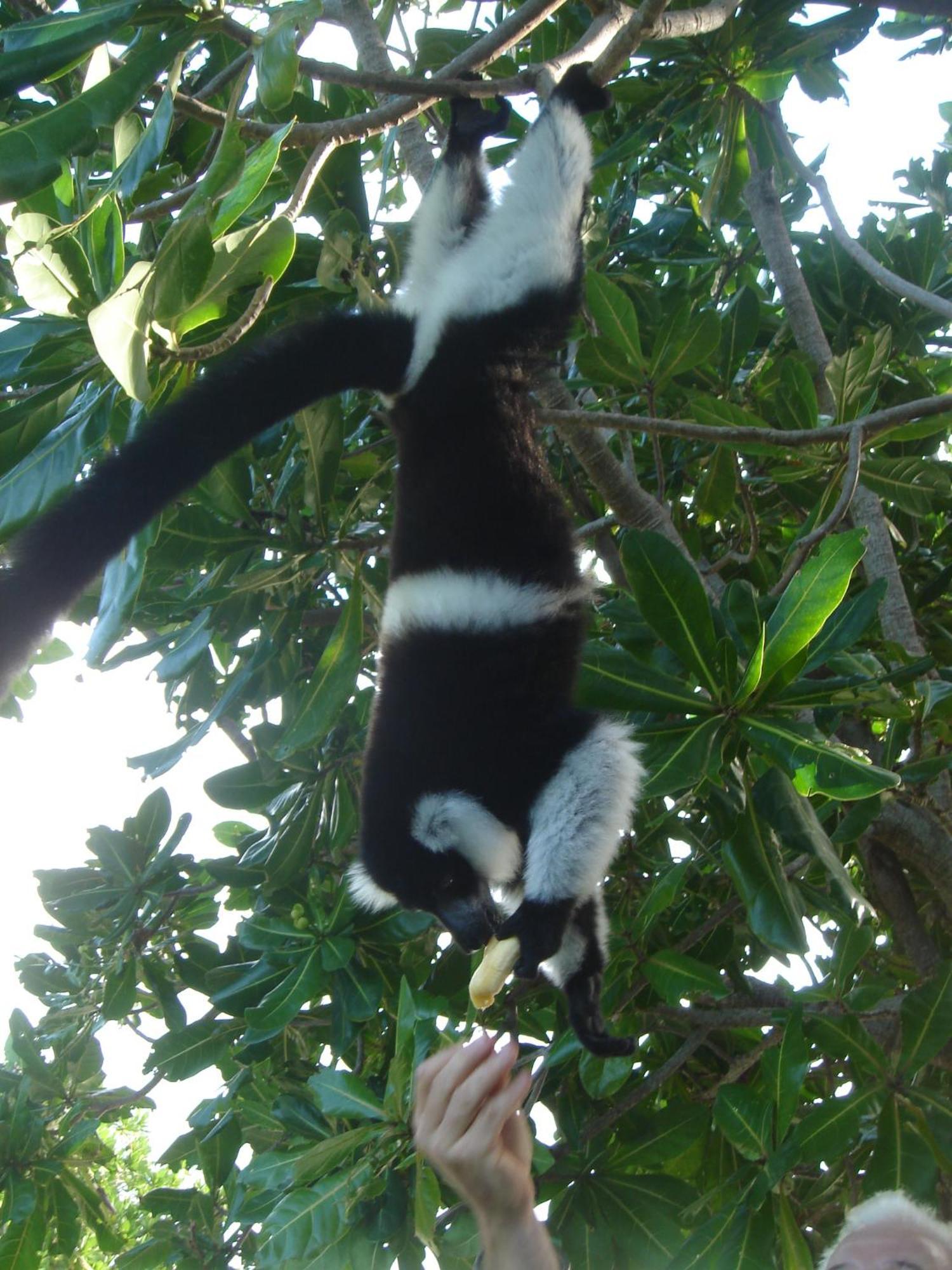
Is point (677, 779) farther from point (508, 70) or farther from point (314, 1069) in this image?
point (508, 70)

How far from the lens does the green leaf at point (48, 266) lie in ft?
8.75

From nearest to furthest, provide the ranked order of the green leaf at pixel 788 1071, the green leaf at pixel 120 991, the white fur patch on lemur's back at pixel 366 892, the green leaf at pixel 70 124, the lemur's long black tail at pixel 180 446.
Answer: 1. the lemur's long black tail at pixel 180 446
2. the green leaf at pixel 70 124
3. the green leaf at pixel 788 1071
4. the white fur patch on lemur's back at pixel 366 892
5. the green leaf at pixel 120 991

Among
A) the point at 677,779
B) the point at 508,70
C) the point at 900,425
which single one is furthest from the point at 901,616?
the point at 508,70

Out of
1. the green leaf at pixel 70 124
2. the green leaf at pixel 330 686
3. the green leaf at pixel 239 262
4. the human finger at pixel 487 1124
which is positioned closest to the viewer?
the human finger at pixel 487 1124

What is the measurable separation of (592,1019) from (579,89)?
2.98 m

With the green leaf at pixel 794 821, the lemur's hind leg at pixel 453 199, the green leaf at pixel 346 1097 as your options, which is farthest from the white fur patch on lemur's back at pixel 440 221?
the green leaf at pixel 346 1097

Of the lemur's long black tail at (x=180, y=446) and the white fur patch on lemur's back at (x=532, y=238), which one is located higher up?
the white fur patch on lemur's back at (x=532, y=238)

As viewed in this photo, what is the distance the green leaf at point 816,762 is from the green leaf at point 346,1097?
5.26 ft

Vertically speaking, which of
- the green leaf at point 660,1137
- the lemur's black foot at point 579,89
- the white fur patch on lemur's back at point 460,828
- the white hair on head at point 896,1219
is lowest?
the white hair on head at point 896,1219

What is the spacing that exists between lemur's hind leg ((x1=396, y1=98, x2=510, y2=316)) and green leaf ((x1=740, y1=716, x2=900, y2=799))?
1.89 m

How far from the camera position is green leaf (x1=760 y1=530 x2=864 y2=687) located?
2.96 m

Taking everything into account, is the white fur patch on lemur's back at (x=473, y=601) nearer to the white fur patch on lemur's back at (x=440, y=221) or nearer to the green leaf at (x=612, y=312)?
the green leaf at (x=612, y=312)

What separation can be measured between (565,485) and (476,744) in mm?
1729

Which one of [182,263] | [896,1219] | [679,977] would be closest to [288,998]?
[679,977]
